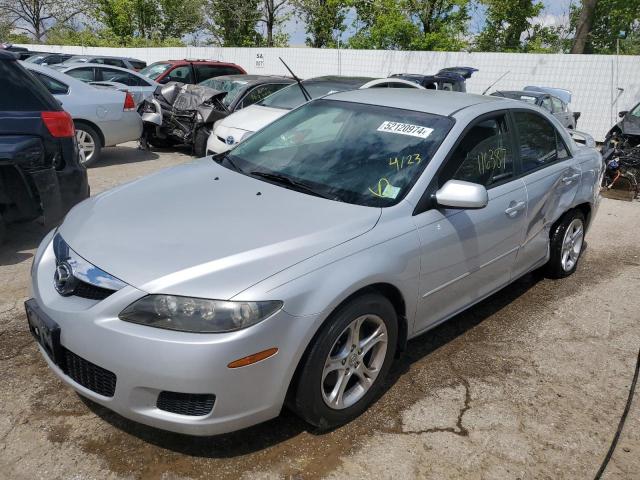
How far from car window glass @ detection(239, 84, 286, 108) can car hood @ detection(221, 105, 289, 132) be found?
62.3 inches

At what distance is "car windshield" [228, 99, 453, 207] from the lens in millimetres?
3225

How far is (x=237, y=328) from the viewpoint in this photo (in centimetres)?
233

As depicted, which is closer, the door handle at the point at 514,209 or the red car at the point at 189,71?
the door handle at the point at 514,209

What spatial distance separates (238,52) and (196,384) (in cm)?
2427

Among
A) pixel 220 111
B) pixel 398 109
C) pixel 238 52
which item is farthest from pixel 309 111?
pixel 238 52

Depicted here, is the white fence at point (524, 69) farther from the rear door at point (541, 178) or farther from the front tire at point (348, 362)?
the front tire at point (348, 362)

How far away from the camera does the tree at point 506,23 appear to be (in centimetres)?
2602

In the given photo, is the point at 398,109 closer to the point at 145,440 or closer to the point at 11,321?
the point at 145,440

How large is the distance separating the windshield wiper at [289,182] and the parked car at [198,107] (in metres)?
6.30

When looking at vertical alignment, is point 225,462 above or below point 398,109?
below

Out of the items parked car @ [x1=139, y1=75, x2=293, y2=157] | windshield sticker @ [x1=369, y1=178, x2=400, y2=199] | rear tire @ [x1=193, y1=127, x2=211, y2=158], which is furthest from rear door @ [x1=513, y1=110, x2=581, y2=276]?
rear tire @ [x1=193, y1=127, x2=211, y2=158]

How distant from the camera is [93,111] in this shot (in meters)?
8.42

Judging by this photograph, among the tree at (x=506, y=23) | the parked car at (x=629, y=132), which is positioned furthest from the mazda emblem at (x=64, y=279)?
the tree at (x=506, y=23)

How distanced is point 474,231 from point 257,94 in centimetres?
739
